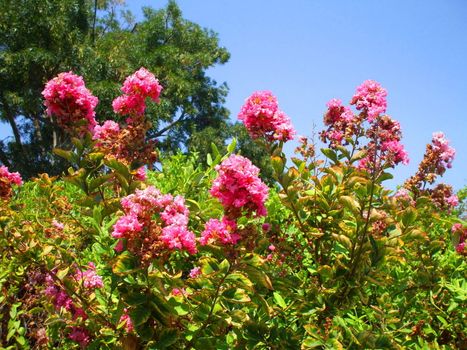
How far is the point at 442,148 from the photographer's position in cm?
316

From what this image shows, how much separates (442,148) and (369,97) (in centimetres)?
66

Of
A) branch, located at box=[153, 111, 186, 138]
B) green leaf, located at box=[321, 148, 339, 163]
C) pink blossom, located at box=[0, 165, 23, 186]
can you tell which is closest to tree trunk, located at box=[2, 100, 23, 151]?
branch, located at box=[153, 111, 186, 138]

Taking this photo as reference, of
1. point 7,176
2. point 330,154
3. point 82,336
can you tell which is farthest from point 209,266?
point 7,176

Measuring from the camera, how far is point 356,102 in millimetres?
2904

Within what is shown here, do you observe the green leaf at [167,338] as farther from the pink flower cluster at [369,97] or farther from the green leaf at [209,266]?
the pink flower cluster at [369,97]

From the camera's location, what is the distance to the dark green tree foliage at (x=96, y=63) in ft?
49.0

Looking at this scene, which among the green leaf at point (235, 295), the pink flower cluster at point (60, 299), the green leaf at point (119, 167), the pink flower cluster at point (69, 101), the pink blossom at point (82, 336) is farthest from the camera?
the pink flower cluster at point (69, 101)

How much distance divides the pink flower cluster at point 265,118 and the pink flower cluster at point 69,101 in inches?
28.5

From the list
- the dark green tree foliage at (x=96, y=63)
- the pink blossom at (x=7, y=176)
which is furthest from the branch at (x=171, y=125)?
the pink blossom at (x=7, y=176)

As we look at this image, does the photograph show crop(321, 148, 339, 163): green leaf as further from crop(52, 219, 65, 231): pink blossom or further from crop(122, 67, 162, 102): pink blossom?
crop(52, 219, 65, 231): pink blossom

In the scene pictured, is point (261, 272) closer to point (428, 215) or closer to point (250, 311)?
point (250, 311)

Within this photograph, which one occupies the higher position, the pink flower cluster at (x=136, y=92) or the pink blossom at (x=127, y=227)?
the pink flower cluster at (x=136, y=92)

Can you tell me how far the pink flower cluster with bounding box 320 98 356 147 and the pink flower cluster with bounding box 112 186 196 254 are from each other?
1.34 m

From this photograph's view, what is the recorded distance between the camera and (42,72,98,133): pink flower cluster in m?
2.38
